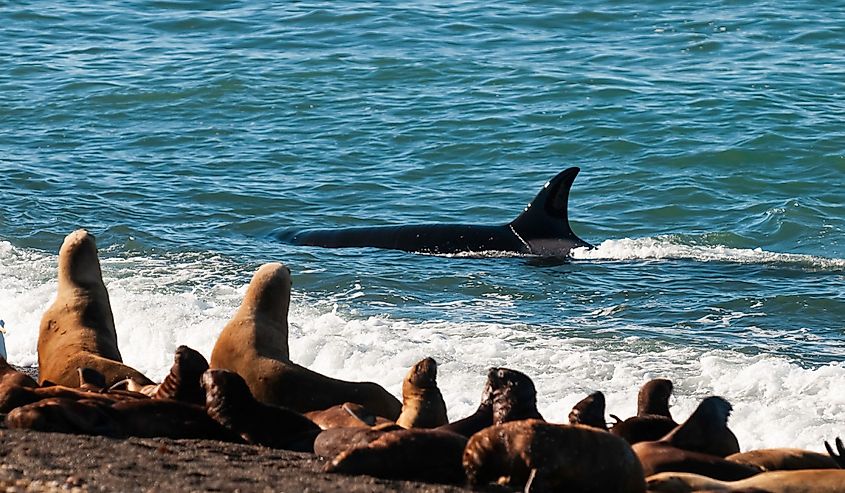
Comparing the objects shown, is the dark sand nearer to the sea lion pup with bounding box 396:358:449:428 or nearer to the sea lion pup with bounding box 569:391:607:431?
the sea lion pup with bounding box 396:358:449:428

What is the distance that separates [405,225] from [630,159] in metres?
4.61

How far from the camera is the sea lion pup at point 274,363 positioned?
25.2ft

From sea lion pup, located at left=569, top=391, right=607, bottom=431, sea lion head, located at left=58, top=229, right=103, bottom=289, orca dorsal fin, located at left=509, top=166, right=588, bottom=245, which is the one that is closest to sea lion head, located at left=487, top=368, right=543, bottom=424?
sea lion pup, located at left=569, top=391, right=607, bottom=431

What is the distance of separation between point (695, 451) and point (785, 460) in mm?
475

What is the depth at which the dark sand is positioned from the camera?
224 inches

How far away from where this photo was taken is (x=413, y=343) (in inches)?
436

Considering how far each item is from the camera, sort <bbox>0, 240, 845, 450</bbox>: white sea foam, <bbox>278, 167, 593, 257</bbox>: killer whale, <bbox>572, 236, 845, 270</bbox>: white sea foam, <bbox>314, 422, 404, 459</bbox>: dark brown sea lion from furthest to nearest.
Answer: <bbox>278, 167, 593, 257</bbox>: killer whale → <bbox>572, 236, 845, 270</bbox>: white sea foam → <bbox>0, 240, 845, 450</bbox>: white sea foam → <bbox>314, 422, 404, 459</bbox>: dark brown sea lion

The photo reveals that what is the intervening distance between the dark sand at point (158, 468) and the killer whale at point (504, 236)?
791 cm

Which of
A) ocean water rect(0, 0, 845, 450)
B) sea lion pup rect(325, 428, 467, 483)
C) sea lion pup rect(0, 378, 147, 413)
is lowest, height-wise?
ocean water rect(0, 0, 845, 450)

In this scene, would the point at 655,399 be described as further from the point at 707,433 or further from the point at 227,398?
the point at 227,398

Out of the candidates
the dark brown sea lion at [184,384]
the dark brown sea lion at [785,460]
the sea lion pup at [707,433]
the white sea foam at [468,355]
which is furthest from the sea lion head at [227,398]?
the white sea foam at [468,355]

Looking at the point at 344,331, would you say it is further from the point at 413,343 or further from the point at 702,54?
the point at 702,54

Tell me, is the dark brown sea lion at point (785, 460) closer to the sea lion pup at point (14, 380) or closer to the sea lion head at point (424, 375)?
the sea lion head at point (424, 375)

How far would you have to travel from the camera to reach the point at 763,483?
5.87 m
